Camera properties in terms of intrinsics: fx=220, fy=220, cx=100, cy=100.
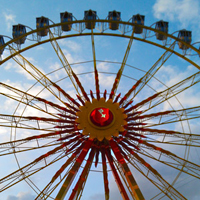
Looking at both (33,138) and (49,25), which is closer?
(33,138)

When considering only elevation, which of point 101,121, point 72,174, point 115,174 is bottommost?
point 115,174

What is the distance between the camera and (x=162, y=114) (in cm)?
1795

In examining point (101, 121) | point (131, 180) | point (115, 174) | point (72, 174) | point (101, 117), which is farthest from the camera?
point (115, 174)

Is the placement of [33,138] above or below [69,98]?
below

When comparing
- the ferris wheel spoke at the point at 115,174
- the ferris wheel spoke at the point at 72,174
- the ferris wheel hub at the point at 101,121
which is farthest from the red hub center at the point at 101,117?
the ferris wheel spoke at the point at 115,174

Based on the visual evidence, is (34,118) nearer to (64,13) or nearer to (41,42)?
(41,42)

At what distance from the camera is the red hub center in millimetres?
15922

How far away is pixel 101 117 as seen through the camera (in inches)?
627

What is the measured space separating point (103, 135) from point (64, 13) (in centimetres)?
1165

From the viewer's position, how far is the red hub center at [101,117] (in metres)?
15.9

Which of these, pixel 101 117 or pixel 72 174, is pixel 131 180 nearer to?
pixel 72 174

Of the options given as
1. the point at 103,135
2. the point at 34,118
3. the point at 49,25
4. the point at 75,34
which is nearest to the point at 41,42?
the point at 49,25

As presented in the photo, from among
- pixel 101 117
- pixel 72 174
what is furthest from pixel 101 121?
pixel 72 174

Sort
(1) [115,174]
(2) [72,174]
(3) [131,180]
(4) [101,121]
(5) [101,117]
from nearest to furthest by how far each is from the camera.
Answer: (3) [131,180]
(2) [72,174]
(4) [101,121]
(5) [101,117]
(1) [115,174]
